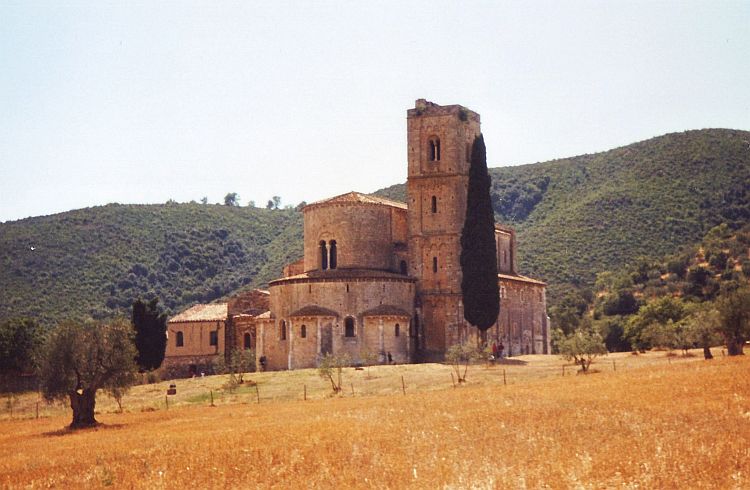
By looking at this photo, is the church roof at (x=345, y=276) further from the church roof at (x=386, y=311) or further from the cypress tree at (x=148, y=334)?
the cypress tree at (x=148, y=334)

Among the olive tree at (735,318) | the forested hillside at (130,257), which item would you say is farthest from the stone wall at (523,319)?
the forested hillside at (130,257)

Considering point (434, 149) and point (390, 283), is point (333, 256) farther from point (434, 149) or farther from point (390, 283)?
point (434, 149)

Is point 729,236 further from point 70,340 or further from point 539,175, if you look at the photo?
point 70,340

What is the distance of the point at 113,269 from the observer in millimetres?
110438

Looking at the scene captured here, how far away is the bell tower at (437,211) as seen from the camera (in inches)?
2366

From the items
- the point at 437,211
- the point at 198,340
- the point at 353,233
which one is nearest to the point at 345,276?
the point at 353,233

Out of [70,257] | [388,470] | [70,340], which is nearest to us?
[388,470]

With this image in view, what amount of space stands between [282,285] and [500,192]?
233 ft

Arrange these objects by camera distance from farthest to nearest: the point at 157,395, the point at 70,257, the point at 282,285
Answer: the point at 70,257 → the point at 282,285 → the point at 157,395

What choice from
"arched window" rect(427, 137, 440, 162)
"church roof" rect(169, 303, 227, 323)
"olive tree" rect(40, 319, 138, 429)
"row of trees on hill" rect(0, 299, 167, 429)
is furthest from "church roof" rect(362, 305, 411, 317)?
"olive tree" rect(40, 319, 138, 429)

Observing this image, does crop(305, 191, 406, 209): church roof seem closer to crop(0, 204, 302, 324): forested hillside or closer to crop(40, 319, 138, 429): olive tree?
crop(40, 319, 138, 429): olive tree

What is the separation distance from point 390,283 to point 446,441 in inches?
1433

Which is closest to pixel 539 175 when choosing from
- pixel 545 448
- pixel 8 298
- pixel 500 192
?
pixel 500 192

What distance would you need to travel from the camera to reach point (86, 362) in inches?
1523
